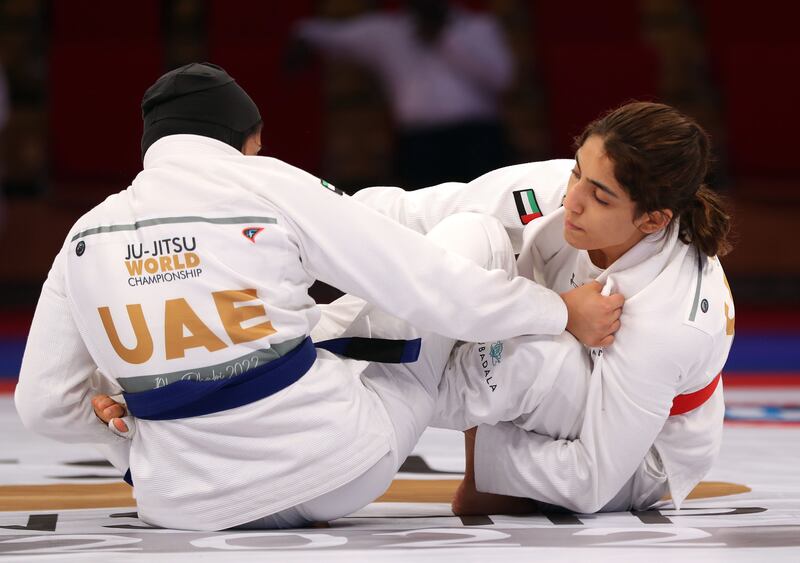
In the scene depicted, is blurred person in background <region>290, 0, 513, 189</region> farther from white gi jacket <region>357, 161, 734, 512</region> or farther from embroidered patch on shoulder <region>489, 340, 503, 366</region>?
embroidered patch on shoulder <region>489, 340, 503, 366</region>

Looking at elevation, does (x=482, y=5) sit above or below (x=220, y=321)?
above

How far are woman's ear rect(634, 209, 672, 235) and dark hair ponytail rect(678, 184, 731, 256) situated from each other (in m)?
0.06

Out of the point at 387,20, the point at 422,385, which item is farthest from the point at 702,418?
the point at 387,20

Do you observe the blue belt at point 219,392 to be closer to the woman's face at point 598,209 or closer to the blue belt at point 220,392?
the blue belt at point 220,392

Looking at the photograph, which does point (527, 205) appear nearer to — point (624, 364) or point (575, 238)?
point (575, 238)

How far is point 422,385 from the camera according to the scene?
271 cm

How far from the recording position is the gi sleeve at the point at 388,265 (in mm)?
2451

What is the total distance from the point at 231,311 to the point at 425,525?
67 centimetres

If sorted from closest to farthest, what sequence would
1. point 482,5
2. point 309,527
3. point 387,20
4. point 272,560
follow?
point 272,560 < point 309,527 < point 387,20 < point 482,5

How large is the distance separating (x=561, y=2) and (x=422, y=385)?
5.77 metres

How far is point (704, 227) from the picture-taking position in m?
2.69

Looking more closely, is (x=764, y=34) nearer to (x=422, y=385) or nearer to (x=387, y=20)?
(x=387, y=20)

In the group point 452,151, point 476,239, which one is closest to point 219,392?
point 476,239

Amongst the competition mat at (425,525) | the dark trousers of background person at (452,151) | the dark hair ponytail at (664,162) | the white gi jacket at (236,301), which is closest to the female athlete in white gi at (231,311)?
the white gi jacket at (236,301)
